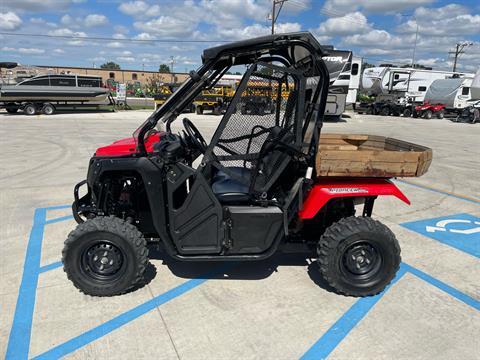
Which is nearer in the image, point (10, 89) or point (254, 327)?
point (254, 327)

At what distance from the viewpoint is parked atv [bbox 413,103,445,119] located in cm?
2673

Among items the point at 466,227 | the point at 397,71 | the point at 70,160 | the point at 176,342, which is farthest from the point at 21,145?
the point at 397,71

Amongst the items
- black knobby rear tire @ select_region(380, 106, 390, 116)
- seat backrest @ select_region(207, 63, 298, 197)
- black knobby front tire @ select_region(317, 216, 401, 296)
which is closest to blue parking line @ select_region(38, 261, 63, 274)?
seat backrest @ select_region(207, 63, 298, 197)

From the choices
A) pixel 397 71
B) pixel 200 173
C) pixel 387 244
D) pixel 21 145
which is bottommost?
pixel 21 145

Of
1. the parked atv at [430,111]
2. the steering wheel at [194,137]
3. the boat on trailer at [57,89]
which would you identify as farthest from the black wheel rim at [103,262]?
the parked atv at [430,111]

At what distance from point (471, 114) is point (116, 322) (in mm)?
27503

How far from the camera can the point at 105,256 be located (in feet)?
10.2

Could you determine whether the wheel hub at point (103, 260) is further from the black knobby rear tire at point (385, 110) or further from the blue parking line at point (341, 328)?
the black knobby rear tire at point (385, 110)

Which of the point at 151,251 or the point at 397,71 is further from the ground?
the point at 397,71

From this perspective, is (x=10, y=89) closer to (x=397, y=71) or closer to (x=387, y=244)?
(x=387, y=244)

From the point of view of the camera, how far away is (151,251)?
405cm

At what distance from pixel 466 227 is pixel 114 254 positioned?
442 cm

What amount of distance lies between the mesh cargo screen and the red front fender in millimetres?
412

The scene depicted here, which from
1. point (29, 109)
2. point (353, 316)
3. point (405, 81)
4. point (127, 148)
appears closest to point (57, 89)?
point (29, 109)
